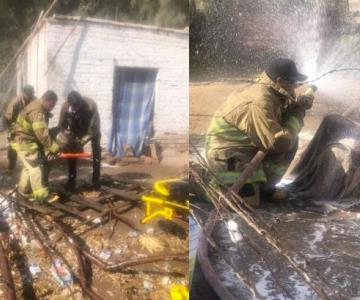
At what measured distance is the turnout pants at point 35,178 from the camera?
3.51 feet

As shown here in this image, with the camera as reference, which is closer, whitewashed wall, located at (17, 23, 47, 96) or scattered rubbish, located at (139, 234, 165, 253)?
whitewashed wall, located at (17, 23, 47, 96)

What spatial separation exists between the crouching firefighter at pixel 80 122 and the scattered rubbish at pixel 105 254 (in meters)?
0.24

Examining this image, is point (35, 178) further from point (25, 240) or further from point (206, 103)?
point (206, 103)

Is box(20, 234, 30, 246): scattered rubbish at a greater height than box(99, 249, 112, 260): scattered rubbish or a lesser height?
greater

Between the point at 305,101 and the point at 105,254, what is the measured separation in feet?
2.66

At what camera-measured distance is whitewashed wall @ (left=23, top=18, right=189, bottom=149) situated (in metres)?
0.99

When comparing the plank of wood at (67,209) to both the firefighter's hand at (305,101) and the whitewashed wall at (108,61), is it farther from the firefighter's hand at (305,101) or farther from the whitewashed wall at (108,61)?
the firefighter's hand at (305,101)

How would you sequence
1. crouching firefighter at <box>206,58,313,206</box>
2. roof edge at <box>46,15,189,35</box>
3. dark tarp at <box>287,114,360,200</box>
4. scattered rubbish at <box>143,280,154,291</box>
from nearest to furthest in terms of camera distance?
→ 1. roof edge at <box>46,15,189,35</box>
2. scattered rubbish at <box>143,280,154,291</box>
3. crouching firefighter at <box>206,58,313,206</box>
4. dark tarp at <box>287,114,360,200</box>

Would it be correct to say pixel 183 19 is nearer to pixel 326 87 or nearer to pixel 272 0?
pixel 272 0

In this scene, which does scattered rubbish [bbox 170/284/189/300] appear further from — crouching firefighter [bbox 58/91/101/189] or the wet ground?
crouching firefighter [bbox 58/91/101/189]

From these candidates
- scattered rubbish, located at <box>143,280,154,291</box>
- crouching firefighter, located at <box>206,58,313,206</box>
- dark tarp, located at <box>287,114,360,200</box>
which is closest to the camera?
scattered rubbish, located at <box>143,280,154,291</box>

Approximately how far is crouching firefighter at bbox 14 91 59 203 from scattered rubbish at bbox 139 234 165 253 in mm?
291

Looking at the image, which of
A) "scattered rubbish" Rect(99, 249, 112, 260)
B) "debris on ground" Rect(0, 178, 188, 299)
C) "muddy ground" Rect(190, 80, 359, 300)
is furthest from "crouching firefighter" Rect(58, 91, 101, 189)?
"muddy ground" Rect(190, 80, 359, 300)

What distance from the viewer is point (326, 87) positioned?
1.40m
